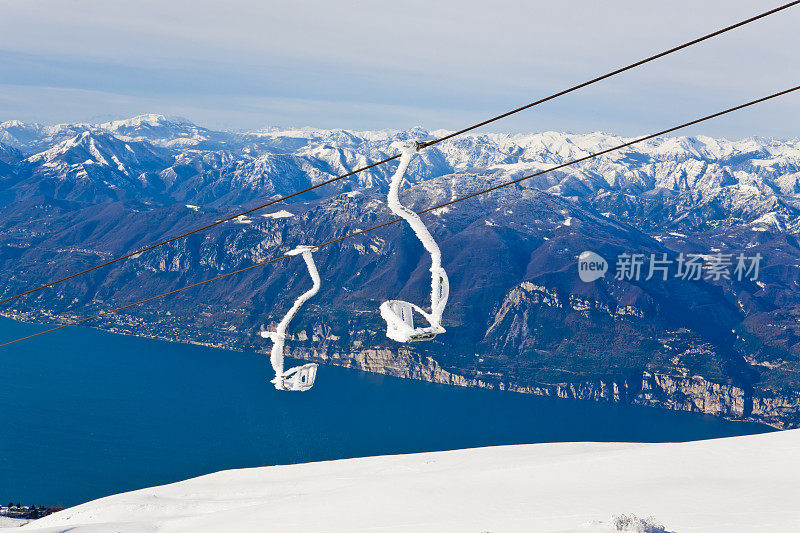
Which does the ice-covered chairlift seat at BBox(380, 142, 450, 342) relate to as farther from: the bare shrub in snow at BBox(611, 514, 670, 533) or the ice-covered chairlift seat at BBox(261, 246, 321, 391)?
the bare shrub in snow at BBox(611, 514, 670, 533)

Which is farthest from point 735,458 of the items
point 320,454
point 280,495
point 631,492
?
point 320,454

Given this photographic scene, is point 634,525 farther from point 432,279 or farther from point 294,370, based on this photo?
point 432,279

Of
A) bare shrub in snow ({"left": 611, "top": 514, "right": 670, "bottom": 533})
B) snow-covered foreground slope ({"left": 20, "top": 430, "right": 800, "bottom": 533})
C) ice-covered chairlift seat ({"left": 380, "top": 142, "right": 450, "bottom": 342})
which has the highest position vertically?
ice-covered chairlift seat ({"left": 380, "top": 142, "right": 450, "bottom": 342})

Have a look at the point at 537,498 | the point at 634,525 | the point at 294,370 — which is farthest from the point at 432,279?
the point at 537,498

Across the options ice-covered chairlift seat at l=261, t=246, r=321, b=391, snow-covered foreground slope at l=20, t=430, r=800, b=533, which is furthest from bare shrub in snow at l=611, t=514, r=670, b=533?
ice-covered chairlift seat at l=261, t=246, r=321, b=391

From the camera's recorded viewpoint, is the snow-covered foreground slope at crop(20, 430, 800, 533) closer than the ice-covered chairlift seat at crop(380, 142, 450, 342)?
No

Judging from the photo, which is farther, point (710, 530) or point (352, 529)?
point (352, 529)

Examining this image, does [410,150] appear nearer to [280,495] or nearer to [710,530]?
[710,530]

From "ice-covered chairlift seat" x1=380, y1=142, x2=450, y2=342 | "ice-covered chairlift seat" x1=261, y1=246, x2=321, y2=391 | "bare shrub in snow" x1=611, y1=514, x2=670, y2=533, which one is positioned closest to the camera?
"ice-covered chairlift seat" x1=380, y1=142, x2=450, y2=342
